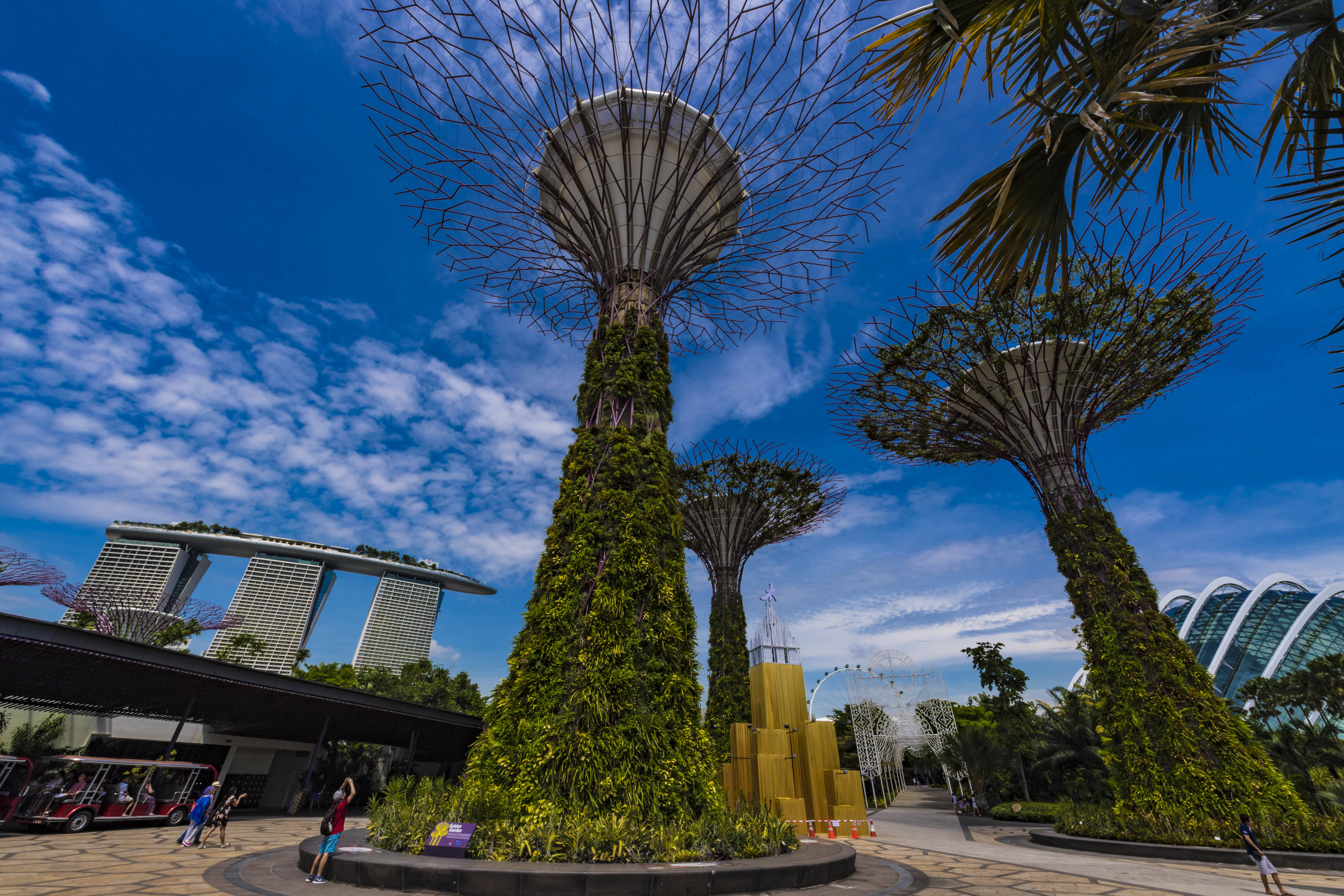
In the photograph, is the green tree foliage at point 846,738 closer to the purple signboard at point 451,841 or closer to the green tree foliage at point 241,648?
the purple signboard at point 451,841

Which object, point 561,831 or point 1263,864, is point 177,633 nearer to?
point 561,831

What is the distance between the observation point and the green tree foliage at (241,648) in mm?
43469

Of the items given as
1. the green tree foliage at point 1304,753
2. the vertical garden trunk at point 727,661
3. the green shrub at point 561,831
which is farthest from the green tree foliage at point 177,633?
the green tree foliage at point 1304,753

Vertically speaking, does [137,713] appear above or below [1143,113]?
below

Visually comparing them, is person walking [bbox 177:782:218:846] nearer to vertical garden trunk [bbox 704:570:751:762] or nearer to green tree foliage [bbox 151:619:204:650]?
vertical garden trunk [bbox 704:570:751:762]

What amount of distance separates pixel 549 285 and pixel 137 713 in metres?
18.7

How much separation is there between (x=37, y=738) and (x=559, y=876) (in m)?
25.2

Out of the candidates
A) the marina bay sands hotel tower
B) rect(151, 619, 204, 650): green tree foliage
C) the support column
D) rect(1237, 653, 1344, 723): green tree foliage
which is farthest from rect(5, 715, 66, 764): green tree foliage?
the marina bay sands hotel tower

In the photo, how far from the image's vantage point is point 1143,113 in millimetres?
3887

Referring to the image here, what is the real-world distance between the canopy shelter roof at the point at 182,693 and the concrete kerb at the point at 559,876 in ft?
26.7

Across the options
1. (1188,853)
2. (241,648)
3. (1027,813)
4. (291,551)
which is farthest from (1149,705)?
(291,551)

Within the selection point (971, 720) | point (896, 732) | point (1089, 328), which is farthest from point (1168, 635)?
point (971, 720)

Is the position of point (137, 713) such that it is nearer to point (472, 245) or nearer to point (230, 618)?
point (230, 618)

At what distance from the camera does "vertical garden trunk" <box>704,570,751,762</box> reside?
20.7 metres
